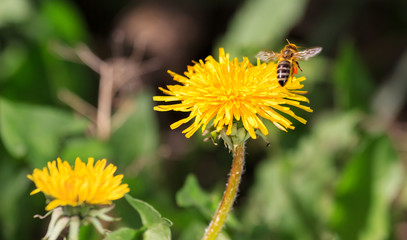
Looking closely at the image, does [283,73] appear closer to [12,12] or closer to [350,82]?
[350,82]

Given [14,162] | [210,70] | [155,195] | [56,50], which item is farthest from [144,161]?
[210,70]

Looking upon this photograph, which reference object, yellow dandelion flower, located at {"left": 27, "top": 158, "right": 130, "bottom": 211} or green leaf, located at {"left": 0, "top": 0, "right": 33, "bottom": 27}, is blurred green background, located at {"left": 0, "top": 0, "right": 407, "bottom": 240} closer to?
green leaf, located at {"left": 0, "top": 0, "right": 33, "bottom": 27}

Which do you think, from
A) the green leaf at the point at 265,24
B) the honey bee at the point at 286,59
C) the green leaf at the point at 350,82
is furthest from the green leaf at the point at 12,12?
the honey bee at the point at 286,59

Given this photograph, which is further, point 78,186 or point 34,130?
point 34,130

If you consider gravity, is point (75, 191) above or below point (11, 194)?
below

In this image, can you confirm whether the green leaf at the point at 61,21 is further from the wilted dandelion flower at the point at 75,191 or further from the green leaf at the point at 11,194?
the wilted dandelion flower at the point at 75,191

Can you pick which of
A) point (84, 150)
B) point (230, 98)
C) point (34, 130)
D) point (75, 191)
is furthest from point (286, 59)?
point (34, 130)

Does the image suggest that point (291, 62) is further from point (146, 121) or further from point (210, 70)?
point (146, 121)
